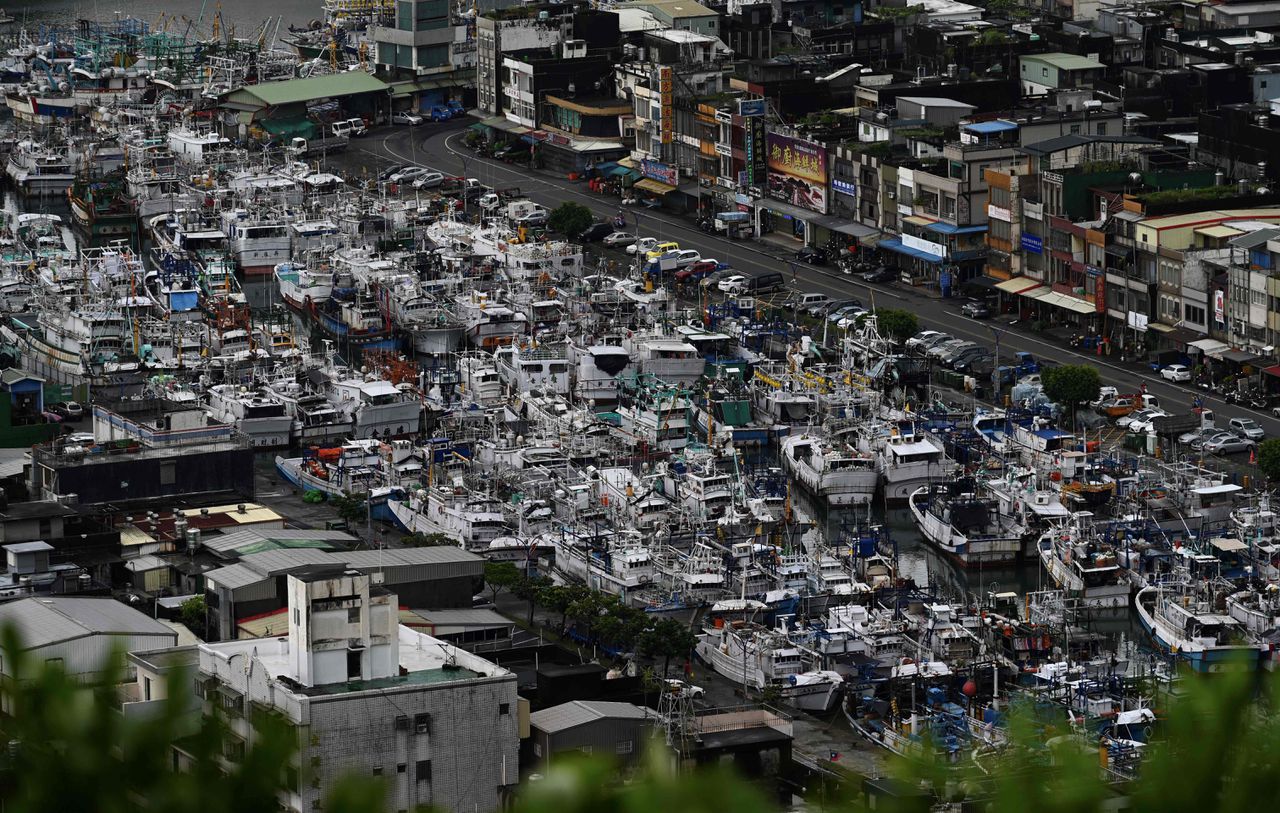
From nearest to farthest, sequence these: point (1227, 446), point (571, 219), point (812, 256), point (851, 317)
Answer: point (1227, 446) → point (851, 317) → point (812, 256) → point (571, 219)

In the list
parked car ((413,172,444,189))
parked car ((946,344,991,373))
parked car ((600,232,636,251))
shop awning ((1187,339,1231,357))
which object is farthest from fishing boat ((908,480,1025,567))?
parked car ((413,172,444,189))

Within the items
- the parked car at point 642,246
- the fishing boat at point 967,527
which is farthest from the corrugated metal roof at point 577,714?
the parked car at point 642,246

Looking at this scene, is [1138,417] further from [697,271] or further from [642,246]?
[642,246]

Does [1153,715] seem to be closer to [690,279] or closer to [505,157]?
[690,279]

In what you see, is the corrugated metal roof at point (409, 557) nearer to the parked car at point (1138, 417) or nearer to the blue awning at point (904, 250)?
the parked car at point (1138, 417)

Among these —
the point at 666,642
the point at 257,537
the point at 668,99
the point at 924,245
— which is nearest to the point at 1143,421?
the point at 924,245

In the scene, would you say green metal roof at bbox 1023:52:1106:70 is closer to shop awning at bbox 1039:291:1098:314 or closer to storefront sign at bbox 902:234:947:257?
storefront sign at bbox 902:234:947:257

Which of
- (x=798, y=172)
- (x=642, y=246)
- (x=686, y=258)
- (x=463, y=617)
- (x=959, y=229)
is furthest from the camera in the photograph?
(x=798, y=172)
